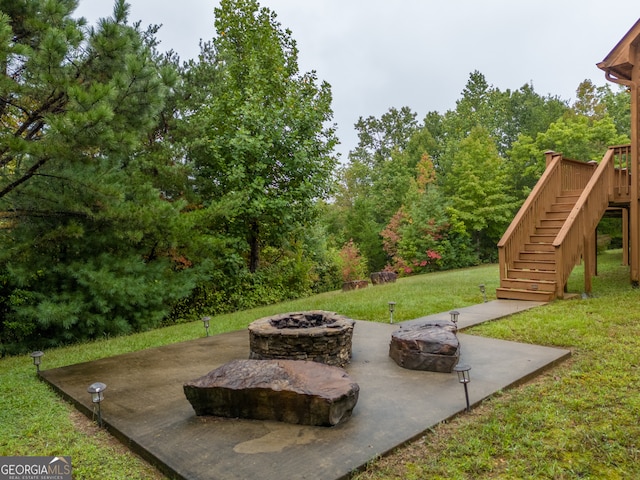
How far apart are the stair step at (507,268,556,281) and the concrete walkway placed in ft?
10.9

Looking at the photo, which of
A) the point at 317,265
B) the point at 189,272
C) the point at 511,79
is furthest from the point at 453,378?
the point at 511,79

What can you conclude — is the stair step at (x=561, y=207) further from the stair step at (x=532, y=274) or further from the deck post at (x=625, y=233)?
the deck post at (x=625, y=233)

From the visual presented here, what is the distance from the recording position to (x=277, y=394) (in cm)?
300

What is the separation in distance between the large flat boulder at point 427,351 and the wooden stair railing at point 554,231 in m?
4.17

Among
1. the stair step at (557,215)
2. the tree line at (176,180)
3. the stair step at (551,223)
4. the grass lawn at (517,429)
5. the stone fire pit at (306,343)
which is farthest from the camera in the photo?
the stair step at (557,215)

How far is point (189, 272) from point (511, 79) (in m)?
34.0

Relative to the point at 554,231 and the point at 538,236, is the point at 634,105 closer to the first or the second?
the point at 554,231

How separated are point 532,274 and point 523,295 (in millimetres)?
509

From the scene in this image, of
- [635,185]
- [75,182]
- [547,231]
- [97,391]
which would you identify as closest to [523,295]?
[547,231]

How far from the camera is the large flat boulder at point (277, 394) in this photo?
2.92 m

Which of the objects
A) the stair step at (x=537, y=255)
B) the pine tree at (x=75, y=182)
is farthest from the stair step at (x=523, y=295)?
the pine tree at (x=75, y=182)

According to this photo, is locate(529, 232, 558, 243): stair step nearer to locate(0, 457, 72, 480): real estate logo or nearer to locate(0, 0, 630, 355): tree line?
locate(0, 0, 630, 355): tree line

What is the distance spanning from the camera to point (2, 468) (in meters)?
2.60

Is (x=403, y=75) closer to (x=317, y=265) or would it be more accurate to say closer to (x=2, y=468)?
(x=317, y=265)
